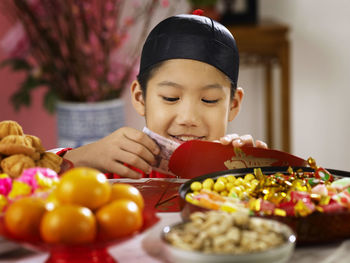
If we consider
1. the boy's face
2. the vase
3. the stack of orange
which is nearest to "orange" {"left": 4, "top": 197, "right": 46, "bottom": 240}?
the stack of orange

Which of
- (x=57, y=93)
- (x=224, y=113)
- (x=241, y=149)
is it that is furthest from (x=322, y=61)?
(x=241, y=149)

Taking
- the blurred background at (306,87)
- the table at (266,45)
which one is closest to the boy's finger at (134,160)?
the table at (266,45)

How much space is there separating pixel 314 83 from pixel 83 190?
3.56 metres

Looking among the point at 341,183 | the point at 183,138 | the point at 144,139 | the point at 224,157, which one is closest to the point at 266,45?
the point at 183,138

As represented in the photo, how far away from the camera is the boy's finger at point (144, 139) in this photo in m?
1.47

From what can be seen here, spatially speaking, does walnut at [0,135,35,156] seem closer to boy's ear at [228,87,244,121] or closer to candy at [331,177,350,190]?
candy at [331,177,350,190]

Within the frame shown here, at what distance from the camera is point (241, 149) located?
50.6 inches

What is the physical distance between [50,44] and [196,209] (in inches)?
93.7

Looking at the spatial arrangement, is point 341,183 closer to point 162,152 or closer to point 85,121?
point 162,152

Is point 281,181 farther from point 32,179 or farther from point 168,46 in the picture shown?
point 168,46

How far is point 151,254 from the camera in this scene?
89 cm

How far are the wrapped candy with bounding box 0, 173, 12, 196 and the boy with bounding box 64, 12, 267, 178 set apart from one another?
1.64 feet

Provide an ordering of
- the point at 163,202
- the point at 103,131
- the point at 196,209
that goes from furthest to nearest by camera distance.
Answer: the point at 103,131 < the point at 163,202 < the point at 196,209

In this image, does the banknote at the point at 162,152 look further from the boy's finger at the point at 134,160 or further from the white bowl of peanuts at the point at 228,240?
the white bowl of peanuts at the point at 228,240
